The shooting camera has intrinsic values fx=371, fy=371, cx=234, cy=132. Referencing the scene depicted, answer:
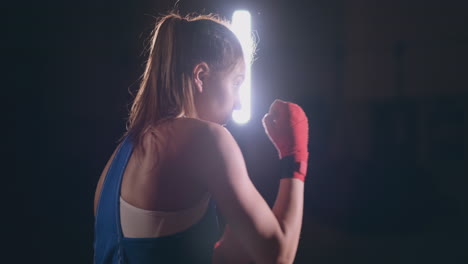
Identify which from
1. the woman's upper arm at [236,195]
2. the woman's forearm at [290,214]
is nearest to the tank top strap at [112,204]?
the woman's upper arm at [236,195]

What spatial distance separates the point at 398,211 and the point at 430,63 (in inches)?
47.1

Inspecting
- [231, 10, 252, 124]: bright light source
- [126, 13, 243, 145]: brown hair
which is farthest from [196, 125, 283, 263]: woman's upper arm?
[231, 10, 252, 124]: bright light source

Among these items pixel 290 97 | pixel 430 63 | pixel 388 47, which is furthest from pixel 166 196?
pixel 430 63

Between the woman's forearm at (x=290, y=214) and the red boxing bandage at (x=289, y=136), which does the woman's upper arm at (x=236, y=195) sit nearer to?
the woman's forearm at (x=290, y=214)

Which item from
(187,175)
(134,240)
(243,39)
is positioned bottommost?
(134,240)

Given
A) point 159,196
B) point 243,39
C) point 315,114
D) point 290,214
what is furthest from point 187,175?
point 315,114

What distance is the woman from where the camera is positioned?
63cm

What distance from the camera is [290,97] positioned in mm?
2307

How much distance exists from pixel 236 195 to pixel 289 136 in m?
0.27

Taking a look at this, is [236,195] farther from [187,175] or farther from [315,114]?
[315,114]

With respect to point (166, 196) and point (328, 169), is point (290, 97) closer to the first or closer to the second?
point (328, 169)

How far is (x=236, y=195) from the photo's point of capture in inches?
24.1

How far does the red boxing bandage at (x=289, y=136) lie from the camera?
78 centimetres

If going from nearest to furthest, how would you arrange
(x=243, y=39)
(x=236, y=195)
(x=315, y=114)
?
(x=236, y=195)
(x=243, y=39)
(x=315, y=114)
